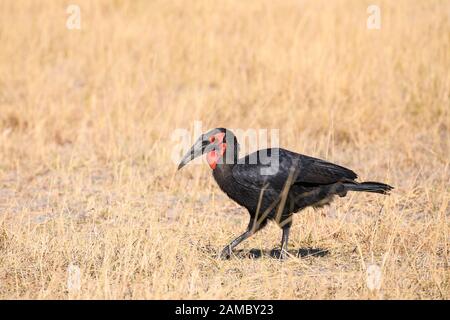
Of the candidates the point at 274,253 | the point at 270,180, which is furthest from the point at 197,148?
the point at 274,253

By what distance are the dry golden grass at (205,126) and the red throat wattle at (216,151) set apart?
0.56m

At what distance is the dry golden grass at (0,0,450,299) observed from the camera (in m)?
5.17

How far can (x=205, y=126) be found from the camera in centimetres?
873

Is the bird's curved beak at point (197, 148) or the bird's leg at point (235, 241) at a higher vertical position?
the bird's curved beak at point (197, 148)

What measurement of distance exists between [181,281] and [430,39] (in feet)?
20.6

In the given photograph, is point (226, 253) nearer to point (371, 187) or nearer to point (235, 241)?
point (235, 241)

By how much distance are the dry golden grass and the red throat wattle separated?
1.83ft

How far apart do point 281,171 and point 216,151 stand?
43 centimetres

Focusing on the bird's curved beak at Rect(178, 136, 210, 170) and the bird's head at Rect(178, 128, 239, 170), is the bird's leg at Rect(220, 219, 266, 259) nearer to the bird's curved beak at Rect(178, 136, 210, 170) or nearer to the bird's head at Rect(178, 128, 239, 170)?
the bird's head at Rect(178, 128, 239, 170)

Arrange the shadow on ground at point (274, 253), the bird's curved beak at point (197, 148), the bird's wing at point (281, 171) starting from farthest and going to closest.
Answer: the shadow on ground at point (274, 253) → the bird's curved beak at point (197, 148) → the bird's wing at point (281, 171)

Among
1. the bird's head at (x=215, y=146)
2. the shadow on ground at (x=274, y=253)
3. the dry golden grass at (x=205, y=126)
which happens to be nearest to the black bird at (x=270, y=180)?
the bird's head at (x=215, y=146)

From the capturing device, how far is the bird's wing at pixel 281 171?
540 cm

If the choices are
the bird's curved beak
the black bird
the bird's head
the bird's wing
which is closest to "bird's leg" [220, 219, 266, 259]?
the black bird

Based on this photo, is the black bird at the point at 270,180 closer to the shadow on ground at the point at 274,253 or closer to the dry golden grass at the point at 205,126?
the shadow on ground at the point at 274,253
